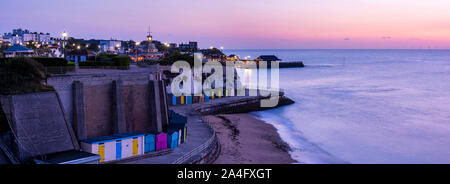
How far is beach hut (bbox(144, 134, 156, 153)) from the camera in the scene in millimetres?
17828

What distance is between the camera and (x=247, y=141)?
26.4 metres

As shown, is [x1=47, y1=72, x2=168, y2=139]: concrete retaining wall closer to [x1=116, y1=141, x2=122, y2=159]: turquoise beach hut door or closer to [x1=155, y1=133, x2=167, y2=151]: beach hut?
[x1=116, y1=141, x2=122, y2=159]: turquoise beach hut door

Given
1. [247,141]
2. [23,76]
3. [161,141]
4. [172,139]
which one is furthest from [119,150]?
[247,141]

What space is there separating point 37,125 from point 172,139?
6486 mm

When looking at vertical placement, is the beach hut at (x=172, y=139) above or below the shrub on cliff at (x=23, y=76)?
below

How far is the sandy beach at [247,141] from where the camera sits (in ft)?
70.7

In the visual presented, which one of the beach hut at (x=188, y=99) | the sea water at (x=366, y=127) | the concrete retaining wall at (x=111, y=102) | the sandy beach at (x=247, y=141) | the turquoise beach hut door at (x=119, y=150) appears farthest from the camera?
the beach hut at (x=188, y=99)

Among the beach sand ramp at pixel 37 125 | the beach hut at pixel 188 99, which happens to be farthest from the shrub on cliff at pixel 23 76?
the beach hut at pixel 188 99

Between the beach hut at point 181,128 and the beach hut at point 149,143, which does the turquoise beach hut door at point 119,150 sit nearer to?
the beach hut at point 149,143

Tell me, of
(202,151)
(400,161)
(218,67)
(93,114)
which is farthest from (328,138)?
(218,67)

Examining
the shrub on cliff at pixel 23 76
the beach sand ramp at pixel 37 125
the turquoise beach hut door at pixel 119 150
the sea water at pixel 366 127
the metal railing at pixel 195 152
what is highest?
the shrub on cliff at pixel 23 76

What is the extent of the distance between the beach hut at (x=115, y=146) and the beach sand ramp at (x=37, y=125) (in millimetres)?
881

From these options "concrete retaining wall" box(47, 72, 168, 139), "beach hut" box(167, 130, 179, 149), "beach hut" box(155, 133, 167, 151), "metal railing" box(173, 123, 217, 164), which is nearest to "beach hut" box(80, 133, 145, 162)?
"beach hut" box(155, 133, 167, 151)

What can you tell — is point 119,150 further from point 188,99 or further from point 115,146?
point 188,99
